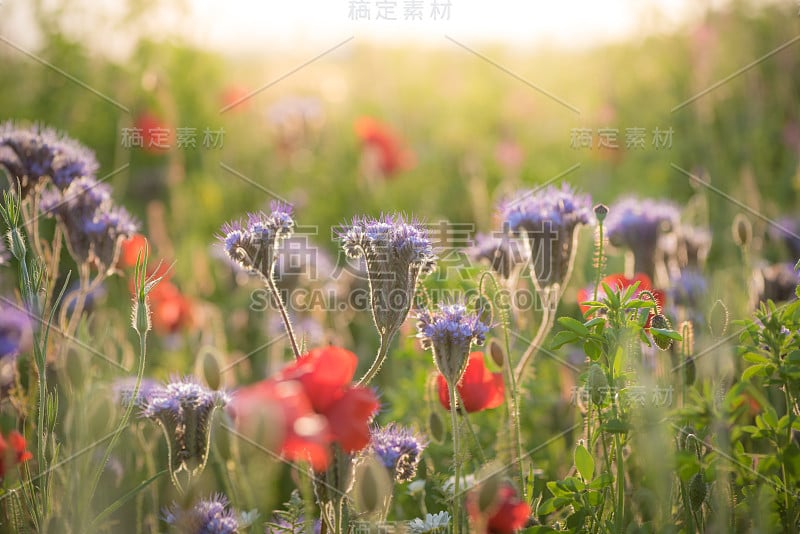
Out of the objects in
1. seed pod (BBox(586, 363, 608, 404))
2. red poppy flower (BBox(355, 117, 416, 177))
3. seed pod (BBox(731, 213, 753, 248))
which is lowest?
seed pod (BBox(586, 363, 608, 404))

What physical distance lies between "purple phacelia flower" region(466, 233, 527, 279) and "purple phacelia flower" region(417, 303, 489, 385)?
2.36ft

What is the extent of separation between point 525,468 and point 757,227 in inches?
88.4

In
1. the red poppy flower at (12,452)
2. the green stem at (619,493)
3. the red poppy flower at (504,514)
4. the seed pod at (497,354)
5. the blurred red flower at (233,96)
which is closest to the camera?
the red poppy flower at (504,514)

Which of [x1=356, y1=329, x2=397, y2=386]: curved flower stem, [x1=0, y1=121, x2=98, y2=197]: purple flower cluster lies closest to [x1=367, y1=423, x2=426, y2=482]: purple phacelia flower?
[x1=356, y1=329, x2=397, y2=386]: curved flower stem

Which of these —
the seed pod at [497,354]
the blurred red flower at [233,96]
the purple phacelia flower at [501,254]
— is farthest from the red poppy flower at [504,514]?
the blurred red flower at [233,96]

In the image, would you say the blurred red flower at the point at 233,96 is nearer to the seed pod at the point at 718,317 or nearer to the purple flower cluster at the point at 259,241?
the purple flower cluster at the point at 259,241

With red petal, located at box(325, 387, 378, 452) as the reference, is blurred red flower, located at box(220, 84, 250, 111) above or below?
above

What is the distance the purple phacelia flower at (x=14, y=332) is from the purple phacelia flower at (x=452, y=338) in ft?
4.96

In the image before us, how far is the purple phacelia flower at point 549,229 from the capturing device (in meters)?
2.48

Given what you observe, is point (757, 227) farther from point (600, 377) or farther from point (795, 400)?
point (600, 377)

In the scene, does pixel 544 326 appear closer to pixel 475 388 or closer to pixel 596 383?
pixel 475 388

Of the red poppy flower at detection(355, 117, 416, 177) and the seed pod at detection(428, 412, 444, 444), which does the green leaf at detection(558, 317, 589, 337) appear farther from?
the red poppy flower at detection(355, 117, 416, 177)

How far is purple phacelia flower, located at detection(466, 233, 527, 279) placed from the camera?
2740 millimetres

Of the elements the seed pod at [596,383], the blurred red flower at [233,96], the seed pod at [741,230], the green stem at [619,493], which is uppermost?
the blurred red flower at [233,96]
